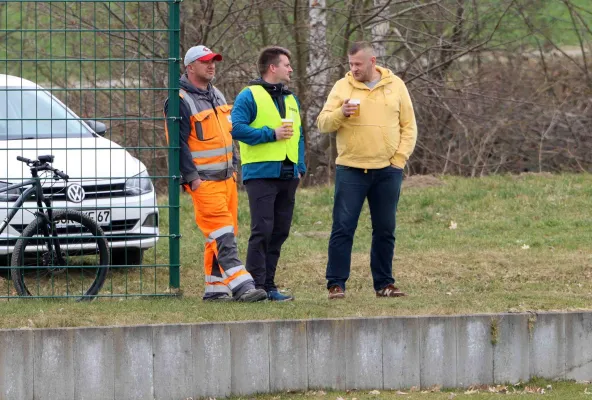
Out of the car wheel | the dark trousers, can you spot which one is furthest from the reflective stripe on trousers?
the car wheel

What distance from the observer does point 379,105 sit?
802cm

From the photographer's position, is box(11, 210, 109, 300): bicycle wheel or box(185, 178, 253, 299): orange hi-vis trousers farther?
box(11, 210, 109, 300): bicycle wheel

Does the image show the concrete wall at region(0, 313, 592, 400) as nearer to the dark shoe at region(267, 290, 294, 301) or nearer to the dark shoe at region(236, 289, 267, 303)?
the dark shoe at region(236, 289, 267, 303)

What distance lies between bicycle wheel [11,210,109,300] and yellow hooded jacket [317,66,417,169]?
74.5 inches

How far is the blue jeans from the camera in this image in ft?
26.7

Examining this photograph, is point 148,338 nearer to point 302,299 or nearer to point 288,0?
point 302,299

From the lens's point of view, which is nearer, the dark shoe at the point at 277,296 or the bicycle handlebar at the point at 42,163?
the dark shoe at the point at 277,296

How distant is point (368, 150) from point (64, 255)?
7.75 feet

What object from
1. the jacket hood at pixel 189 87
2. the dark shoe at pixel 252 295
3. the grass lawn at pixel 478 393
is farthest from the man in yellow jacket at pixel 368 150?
the grass lawn at pixel 478 393

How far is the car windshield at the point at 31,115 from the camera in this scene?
896 centimetres

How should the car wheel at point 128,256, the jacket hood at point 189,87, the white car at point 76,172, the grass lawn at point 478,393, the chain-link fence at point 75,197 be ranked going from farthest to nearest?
1. the car wheel at point 128,256
2. the white car at point 76,172
3. the chain-link fence at point 75,197
4. the jacket hood at point 189,87
5. the grass lawn at point 478,393

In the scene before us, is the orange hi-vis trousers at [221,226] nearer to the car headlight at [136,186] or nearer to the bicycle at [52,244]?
the bicycle at [52,244]

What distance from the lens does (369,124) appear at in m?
8.02

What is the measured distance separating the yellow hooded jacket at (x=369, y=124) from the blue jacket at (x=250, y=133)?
15.4 inches
